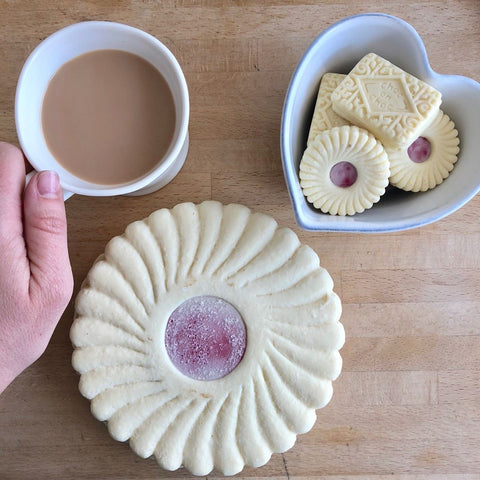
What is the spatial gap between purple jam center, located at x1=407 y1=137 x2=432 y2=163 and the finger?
0.53 m

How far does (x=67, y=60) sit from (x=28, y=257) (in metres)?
0.27

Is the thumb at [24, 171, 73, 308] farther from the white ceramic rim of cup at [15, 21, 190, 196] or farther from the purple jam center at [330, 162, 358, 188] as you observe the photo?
the purple jam center at [330, 162, 358, 188]

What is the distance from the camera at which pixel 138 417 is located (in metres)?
0.82

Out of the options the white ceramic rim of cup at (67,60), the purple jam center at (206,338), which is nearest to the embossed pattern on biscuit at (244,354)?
the purple jam center at (206,338)

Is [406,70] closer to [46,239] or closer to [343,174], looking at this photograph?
[343,174]

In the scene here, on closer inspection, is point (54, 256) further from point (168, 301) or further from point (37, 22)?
point (37, 22)

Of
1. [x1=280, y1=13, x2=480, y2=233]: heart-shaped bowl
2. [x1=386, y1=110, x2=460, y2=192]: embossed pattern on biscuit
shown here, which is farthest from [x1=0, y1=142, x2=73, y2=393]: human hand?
[x1=386, y1=110, x2=460, y2=192]: embossed pattern on biscuit

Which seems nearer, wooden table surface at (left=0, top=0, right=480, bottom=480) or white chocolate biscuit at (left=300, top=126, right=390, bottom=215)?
white chocolate biscuit at (left=300, top=126, right=390, bottom=215)

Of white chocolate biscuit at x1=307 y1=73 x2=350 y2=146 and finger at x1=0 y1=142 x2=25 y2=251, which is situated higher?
white chocolate biscuit at x1=307 y1=73 x2=350 y2=146

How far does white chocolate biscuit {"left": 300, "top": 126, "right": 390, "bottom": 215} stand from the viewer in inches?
29.6

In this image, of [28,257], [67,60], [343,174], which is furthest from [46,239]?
[343,174]

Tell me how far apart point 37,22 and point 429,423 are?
866 mm

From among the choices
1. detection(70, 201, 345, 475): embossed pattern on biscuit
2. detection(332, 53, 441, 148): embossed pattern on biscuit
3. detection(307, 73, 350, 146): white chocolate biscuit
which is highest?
detection(332, 53, 441, 148): embossed pattern on biscuit

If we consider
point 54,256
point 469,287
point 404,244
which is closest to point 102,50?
point 54,256
